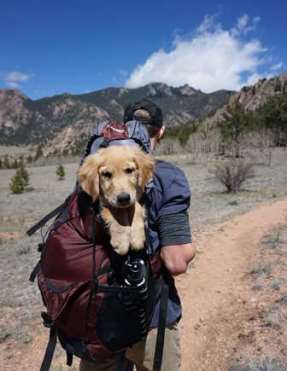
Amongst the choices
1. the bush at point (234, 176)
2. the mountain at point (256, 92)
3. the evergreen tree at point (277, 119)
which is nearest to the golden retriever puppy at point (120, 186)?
the bush at point (234, 176)

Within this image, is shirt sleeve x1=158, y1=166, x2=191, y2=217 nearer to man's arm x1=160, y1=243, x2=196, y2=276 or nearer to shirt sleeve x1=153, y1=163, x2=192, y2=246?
shirt sleeve x1=153, y1=163, x2=192, y2=246

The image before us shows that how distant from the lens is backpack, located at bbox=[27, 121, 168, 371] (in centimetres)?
211

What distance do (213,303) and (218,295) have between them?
0.34 metres

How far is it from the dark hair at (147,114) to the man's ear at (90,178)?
52 cm

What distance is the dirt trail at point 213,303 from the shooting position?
5.18m

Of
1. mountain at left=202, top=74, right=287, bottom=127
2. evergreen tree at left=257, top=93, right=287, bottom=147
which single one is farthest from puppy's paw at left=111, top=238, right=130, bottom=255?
mountain at left=202, top=74, right=287, bottom=127

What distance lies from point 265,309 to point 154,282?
4.15 meters

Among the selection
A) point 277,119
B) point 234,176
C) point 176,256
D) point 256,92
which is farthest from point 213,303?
point 256,92

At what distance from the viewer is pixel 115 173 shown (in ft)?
7.52

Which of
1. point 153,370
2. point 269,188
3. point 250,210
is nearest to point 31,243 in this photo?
point 250,210

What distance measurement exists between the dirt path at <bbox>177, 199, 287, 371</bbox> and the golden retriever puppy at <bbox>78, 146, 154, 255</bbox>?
340 centimetres

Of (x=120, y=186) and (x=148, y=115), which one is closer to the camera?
(x=120, y=186)

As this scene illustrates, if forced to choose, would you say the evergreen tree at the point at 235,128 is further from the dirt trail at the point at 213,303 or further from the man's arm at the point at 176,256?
the man's arm at the point at 176,256

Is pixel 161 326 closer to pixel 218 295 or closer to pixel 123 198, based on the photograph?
pixel 123 198
